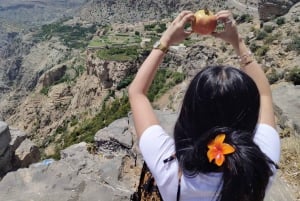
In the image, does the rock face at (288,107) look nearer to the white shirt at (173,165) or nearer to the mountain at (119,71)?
the mountain at (119,71)

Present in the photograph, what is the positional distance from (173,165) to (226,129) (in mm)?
310

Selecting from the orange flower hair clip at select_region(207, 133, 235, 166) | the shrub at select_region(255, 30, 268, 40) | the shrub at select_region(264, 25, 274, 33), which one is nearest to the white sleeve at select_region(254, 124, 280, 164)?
the orange flower hair clip at select_region(207, 133, 235, 166)

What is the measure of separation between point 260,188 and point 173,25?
38.6 inches

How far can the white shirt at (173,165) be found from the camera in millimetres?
2129

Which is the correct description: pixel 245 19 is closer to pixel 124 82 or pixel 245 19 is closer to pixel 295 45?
pixel 124 82

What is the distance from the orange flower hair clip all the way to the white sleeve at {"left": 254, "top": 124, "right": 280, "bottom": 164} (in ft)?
0.90

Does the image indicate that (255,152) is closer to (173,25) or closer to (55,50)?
(173,25)

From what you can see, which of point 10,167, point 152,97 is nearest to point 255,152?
point 10,167

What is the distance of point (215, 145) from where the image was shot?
2049 mm

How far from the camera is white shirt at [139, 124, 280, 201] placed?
2.13 metres

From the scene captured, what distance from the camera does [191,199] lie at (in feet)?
7.08

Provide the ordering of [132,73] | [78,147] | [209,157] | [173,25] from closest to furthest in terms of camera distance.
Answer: [209,157]
[173,25]
[78,147]
[132,73]

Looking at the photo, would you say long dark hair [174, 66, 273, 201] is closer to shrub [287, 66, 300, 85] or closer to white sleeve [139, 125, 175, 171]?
white sleeve [139, 125, 175, 171]

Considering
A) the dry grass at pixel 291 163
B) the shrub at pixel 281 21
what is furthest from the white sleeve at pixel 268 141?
the shrub at pixel 281 21
